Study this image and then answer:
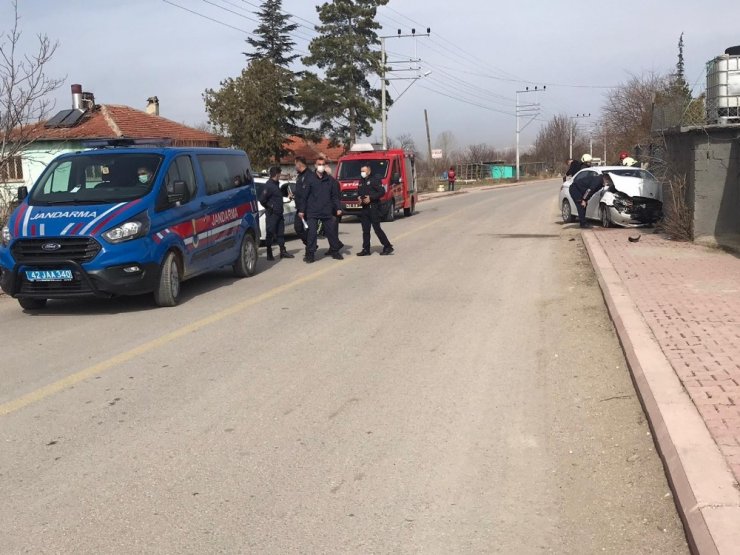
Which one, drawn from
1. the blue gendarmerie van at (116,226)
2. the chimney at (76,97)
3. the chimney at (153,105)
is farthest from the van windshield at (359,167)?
the chimney at (153,105)

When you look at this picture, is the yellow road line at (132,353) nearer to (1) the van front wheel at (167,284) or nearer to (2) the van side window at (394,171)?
(1) the van front wheel at (167,284)

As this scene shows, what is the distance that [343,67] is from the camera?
49406mm

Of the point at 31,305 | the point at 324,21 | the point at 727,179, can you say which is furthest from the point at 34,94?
the point at 324,21

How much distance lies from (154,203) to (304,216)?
494 cm

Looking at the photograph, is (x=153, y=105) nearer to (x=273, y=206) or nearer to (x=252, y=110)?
(x=252, y=110)

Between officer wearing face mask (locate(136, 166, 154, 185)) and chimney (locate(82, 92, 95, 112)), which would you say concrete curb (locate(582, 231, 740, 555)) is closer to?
officer wearing face mask (locate(136, 166, 154, 185))

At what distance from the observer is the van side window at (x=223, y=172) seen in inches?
417

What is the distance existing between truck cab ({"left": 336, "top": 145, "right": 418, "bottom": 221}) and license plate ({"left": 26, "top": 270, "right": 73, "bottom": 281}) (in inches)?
565

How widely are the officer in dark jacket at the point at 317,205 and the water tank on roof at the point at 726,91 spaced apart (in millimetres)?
7091

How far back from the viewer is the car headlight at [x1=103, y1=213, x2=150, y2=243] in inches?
328

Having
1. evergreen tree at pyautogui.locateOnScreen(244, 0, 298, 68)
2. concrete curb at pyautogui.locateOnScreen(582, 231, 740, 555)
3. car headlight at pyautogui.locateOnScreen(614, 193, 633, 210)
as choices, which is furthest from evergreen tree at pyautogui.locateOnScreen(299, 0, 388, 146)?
Answer: concrete curb at pyautogui.locateOnScreen(582, 231, 740, 555)

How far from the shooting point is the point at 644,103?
3566 centimetres

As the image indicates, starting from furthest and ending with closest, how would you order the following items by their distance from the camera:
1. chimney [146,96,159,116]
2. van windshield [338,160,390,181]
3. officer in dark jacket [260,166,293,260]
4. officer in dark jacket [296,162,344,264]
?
chimney [146,96,159,116], van windshield [338,160,390,181], officer in dark jacket [260,166,293,260], officer in dark jacket [296,162,344,264]

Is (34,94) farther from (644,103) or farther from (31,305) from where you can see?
(644,103)
